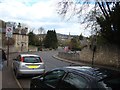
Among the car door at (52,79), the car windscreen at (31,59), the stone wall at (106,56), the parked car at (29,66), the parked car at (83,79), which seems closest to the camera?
the parked car at (83,79)

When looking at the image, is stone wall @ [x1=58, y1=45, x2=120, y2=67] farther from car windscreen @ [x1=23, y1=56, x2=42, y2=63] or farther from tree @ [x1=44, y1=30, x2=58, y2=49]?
tree @ [x1=44, y1=30, x2=58, y2=49]

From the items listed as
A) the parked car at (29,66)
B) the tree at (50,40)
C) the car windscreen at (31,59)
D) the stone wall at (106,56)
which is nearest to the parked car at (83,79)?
the parked car at (29,66)

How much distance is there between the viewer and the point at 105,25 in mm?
32000

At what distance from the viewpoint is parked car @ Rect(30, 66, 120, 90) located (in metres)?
6.32

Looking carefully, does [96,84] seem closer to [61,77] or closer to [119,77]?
[119,77]

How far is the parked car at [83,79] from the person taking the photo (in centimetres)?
632

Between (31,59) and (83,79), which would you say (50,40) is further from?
(83,79)

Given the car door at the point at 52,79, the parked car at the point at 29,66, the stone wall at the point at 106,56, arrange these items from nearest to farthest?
the car door at the point at 52,79 → the parked car at the point at 29,66 → the stone wall at the point at 106,56

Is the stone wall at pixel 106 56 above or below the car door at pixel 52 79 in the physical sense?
below

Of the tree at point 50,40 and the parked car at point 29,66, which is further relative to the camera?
the tree at point 50,40

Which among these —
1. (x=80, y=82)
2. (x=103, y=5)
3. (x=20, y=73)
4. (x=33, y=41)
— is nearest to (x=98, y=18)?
(x=103, y=5)

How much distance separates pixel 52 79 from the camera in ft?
26.3

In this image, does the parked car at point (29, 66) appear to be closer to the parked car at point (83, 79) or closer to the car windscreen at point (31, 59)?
the car windscreen at point (31, 59)

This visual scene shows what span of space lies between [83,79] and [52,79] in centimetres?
160
